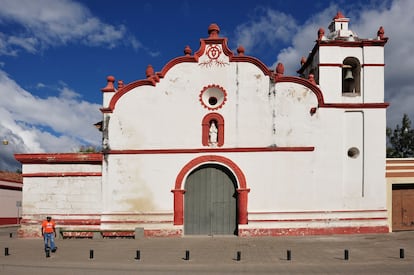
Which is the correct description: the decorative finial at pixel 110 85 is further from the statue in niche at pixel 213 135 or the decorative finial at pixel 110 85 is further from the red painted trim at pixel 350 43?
the red painted trim at pixel 350 43

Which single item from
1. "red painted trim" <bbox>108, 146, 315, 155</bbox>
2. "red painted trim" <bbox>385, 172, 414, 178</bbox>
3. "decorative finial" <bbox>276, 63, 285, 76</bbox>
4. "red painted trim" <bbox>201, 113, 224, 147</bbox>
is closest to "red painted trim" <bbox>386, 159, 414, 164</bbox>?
"red painted trim" <bbox>385, 172, 414, 178</bbox>

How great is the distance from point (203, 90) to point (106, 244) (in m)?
7.79

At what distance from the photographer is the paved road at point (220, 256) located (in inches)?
425

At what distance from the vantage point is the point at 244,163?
17.6 metres

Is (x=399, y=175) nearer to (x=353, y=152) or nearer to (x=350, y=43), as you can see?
(x=353, y=152)

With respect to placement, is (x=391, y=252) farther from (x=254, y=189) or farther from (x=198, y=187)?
(x=198, y=187)

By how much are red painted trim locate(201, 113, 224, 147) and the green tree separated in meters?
30.6

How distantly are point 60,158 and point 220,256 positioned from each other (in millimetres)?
9342

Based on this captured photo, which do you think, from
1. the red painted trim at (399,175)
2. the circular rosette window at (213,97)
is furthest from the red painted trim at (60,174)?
the red painted trim at (399,175)

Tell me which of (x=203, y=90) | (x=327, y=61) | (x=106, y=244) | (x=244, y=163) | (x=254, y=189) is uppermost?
(x=327, y=61)

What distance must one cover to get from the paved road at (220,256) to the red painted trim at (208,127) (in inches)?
167

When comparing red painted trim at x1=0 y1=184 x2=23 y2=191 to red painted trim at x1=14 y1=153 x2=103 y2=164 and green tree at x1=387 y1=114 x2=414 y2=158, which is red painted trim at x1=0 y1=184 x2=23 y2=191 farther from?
green tree at x1=387 y1=114 x2=414 y2=158

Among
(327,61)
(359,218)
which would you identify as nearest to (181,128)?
(327,61)

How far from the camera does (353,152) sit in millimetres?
17938
